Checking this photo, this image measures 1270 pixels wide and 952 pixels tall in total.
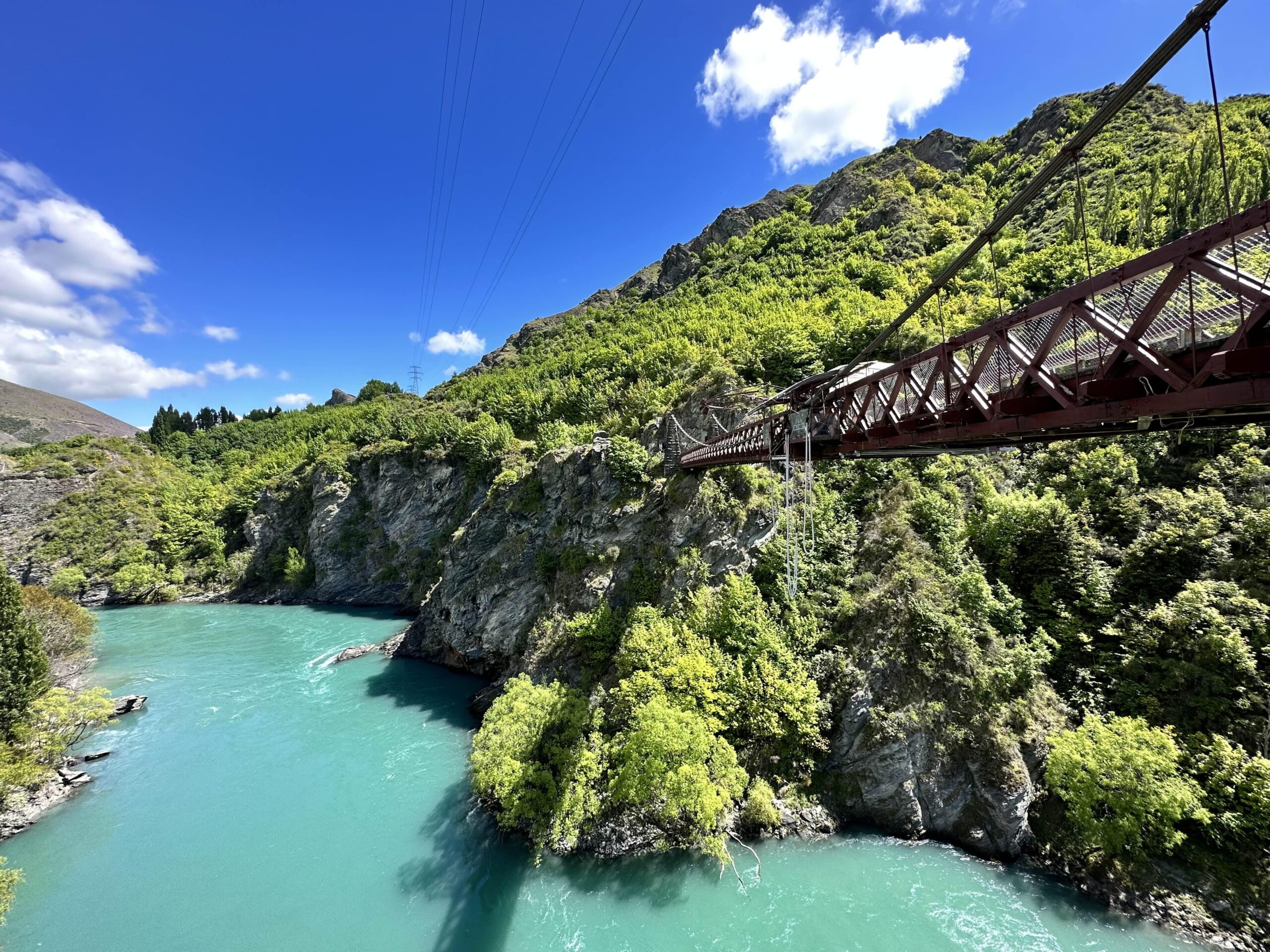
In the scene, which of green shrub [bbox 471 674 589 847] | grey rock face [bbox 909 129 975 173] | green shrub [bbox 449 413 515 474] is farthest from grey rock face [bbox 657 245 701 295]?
green shrub [bbox 471 674 589 847]

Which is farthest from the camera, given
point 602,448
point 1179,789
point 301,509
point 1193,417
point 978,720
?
point 301,509

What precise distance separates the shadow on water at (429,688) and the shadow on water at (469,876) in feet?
19.1

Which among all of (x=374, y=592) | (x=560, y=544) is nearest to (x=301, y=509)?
(x=374, y=592)

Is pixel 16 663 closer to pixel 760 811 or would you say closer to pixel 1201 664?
pixel 760 811

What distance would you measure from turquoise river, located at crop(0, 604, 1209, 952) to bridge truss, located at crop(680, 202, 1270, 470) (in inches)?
457

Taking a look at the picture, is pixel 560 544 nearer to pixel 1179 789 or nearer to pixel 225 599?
pixel 1179 789

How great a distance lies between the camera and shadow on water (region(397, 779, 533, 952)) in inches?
456

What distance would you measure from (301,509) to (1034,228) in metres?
68.5

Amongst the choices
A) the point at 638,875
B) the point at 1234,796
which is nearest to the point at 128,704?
the point at 638,875

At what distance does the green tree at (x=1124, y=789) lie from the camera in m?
11.2

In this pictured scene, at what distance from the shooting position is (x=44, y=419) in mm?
155625

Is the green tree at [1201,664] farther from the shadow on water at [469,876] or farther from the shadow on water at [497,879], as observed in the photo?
the shadow on water at [469,876]

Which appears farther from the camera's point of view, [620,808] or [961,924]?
[620,808]

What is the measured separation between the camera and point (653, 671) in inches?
611
